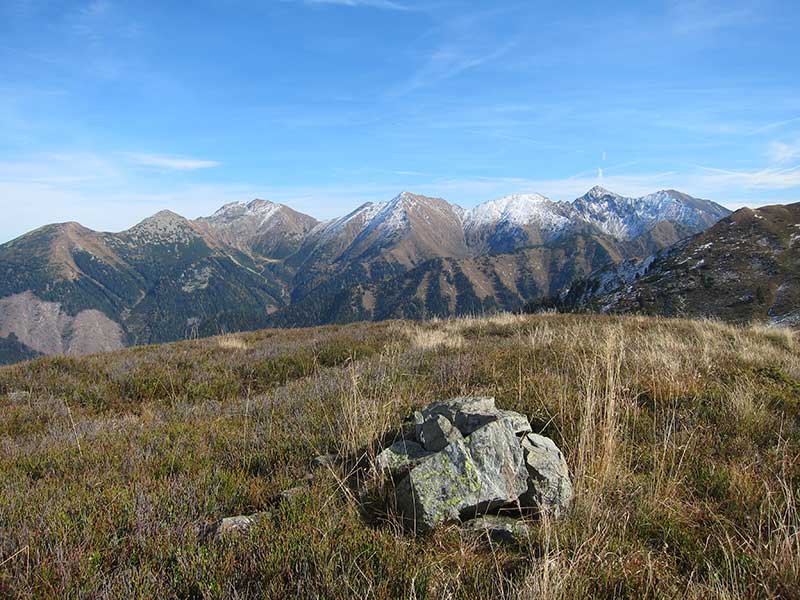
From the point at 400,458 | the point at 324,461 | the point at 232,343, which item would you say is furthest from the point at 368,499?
the point at 232,343

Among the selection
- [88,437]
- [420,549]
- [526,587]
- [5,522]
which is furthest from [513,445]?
[88,437]

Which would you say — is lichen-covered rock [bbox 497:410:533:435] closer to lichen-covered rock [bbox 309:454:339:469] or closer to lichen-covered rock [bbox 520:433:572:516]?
lichen-covered rock [bbox 520:433:572:516]

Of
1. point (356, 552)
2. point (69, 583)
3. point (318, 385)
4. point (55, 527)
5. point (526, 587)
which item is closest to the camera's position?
point (526, 587)

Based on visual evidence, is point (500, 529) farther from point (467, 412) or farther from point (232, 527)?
point (232, 527)

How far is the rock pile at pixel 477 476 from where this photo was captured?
3373 millimetres

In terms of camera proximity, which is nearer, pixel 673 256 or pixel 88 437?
pixel 88 437

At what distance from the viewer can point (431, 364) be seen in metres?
8.55

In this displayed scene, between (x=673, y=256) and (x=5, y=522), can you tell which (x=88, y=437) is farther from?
(x=673, y=256)

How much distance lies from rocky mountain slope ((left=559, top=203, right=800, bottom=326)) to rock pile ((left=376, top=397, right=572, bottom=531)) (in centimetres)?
5607

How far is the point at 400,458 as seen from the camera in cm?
404

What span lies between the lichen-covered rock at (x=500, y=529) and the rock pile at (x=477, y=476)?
126 millimetres

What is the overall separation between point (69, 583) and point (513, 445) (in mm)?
3354

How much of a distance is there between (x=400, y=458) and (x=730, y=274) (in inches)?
3372

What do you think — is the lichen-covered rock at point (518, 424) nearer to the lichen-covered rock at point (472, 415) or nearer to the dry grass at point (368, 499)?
the lichen-covered rock at point (472, 415)
